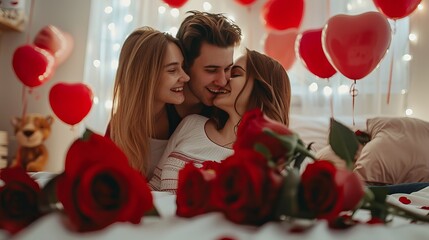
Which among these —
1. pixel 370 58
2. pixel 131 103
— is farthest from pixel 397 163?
pixel 131 103

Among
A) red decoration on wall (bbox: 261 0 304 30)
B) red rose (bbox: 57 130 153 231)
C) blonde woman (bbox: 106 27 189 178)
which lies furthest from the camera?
red decoration on wall (bbox: 261 0 304 30)

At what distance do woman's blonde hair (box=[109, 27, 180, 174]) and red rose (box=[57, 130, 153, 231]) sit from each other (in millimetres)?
834

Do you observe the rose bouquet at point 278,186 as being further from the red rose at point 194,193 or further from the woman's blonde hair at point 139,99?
the woman's blonde hair at point 139,99

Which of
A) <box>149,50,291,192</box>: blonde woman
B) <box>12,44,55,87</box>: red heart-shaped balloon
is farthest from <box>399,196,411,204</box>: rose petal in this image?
<box>12,44,55,87</box>: red heart-shaped balloon

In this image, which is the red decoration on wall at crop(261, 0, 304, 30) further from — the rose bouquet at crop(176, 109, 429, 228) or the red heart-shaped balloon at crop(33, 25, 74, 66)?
the rose bouquet at crop(176, 109, 429, 228)

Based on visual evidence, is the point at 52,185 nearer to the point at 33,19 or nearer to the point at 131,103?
the point at 131,103

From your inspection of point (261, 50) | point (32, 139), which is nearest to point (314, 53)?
point (261, 50)

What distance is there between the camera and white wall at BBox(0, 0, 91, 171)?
276 cm

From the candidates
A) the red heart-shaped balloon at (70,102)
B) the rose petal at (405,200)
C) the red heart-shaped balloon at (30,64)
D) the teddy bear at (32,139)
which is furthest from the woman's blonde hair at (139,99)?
the teddy bear at (32,139)

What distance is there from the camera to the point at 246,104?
1.27m

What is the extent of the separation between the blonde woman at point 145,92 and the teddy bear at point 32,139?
4.44 ft

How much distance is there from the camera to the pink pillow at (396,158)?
161cm

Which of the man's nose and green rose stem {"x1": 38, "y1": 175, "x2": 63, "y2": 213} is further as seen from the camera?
the man's nose

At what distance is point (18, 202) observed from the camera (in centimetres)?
44
